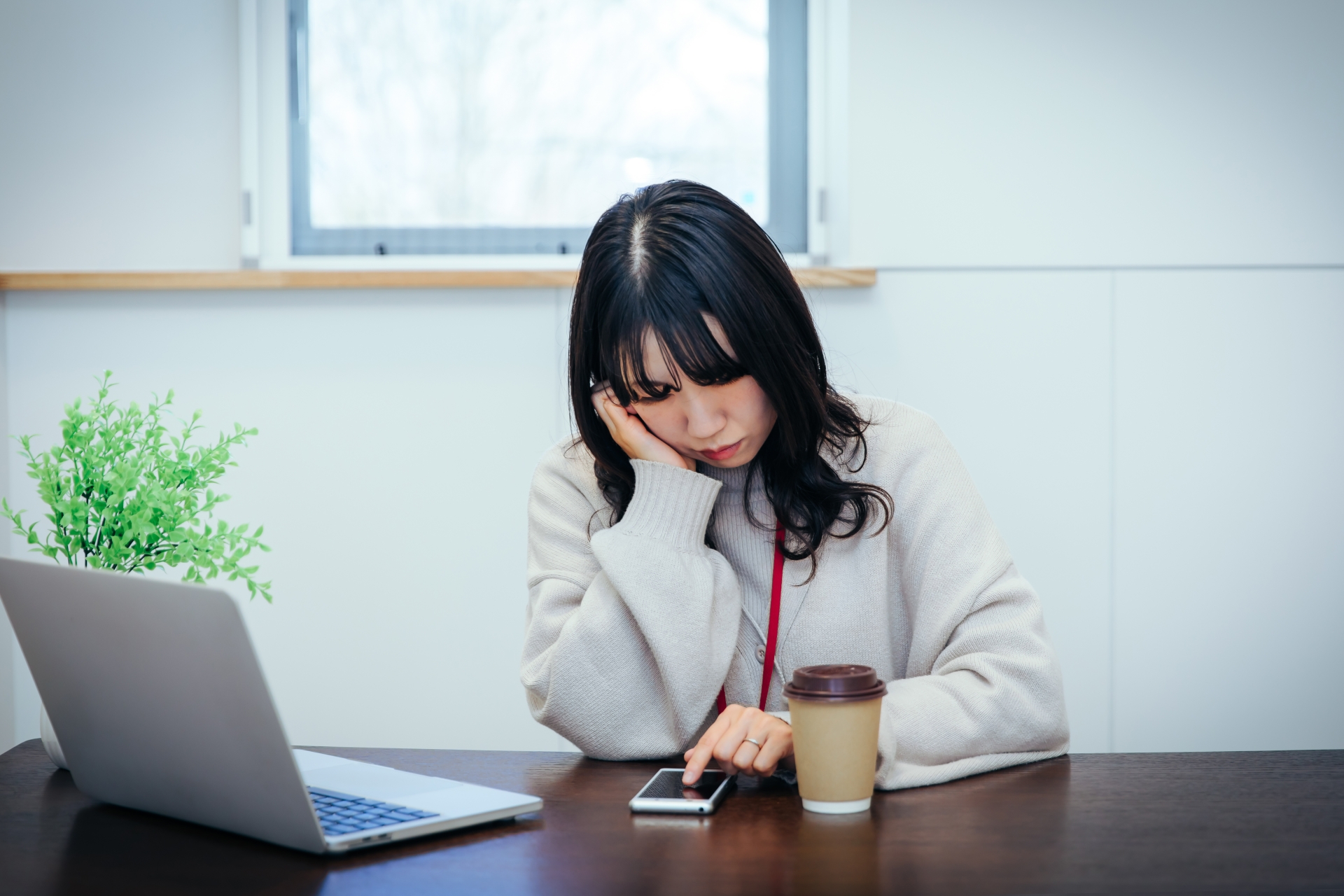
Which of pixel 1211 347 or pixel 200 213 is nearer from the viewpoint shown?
pixel 1211 347

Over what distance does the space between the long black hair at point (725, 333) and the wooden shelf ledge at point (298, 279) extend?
0.77 metres

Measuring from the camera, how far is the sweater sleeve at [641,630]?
1071mm

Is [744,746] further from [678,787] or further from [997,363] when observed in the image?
[997,363]

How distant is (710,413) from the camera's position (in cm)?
111

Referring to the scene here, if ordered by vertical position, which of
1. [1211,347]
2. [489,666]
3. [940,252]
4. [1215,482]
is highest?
[940,252]

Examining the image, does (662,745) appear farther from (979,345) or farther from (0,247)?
(0,247)

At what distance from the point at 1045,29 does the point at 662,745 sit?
154 centimetres

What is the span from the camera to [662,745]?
105 cm

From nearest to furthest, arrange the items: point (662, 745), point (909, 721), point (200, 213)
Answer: point (909, 721), point (662, 745), point (200, 213)

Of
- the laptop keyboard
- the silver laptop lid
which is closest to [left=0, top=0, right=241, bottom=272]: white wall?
the silver laptop lid

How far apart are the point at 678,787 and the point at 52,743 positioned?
528mm

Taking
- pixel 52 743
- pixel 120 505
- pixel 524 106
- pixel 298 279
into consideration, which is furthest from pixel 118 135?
pixel 52 743

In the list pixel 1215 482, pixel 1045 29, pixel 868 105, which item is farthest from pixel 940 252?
pixel 1215 482

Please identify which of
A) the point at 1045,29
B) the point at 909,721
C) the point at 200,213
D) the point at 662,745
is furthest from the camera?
the point at 200,213
